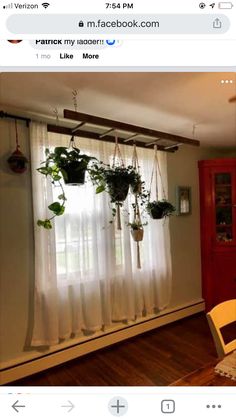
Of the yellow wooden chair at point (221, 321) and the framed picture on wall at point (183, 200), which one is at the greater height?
the framed picture on wall at point (183, 200)

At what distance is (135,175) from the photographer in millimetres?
1469

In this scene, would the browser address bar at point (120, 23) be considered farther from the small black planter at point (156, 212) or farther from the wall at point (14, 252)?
the small black planter at point (156, 212)

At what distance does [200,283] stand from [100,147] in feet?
6.29

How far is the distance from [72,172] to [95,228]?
0.71m

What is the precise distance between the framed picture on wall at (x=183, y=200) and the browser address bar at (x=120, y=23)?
202 cm

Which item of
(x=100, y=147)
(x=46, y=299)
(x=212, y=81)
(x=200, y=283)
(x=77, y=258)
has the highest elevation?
(x=212, y=81)

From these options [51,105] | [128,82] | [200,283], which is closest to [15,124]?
[51,105]

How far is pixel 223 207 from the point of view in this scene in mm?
2605

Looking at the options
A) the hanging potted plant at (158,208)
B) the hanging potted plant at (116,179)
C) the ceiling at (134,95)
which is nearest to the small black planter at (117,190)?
the hanging potted plant at (116,179)

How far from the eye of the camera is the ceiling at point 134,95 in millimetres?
1146

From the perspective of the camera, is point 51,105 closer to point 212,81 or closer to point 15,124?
point 15,124

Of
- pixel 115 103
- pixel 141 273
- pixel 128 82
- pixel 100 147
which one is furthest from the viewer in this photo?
pixel 141 273

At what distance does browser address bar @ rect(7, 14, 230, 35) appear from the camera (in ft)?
1.57
